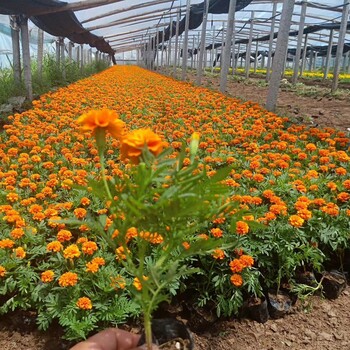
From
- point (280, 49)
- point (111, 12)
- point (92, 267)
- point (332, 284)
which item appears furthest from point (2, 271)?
point (111, 12)

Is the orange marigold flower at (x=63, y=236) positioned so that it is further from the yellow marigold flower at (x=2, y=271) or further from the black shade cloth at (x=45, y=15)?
the black shade cloth at (x=45, y=15)

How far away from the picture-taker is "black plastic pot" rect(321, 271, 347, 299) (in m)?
2.08

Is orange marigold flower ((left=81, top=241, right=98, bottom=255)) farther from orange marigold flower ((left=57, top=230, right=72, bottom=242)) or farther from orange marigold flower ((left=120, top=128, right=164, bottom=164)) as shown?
orange marigold flower ((left=120, top=128, right=164, bottom=164))

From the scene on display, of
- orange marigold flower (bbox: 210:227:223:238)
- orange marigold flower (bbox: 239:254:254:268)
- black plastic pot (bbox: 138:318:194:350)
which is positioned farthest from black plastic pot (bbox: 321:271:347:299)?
black plastic pot (bbox: 138:318:194:350)

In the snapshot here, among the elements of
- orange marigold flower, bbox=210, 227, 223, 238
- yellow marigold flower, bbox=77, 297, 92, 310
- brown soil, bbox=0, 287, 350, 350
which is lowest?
brown soil, bbox=0, 287, 350, 350

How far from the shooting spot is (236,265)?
171 centimetres

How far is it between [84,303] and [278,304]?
3.31ft

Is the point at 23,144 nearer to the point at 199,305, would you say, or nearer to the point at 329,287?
the point at 199,305

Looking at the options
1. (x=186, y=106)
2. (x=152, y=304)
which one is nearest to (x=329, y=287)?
(x=152, y=304)

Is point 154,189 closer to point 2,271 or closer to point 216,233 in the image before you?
point 216,233

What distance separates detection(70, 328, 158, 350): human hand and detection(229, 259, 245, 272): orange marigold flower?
0.63 meters

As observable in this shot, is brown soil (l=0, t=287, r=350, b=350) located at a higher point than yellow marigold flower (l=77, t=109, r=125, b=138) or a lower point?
lower

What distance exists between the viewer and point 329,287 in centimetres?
209

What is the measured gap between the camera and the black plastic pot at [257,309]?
188 cm
